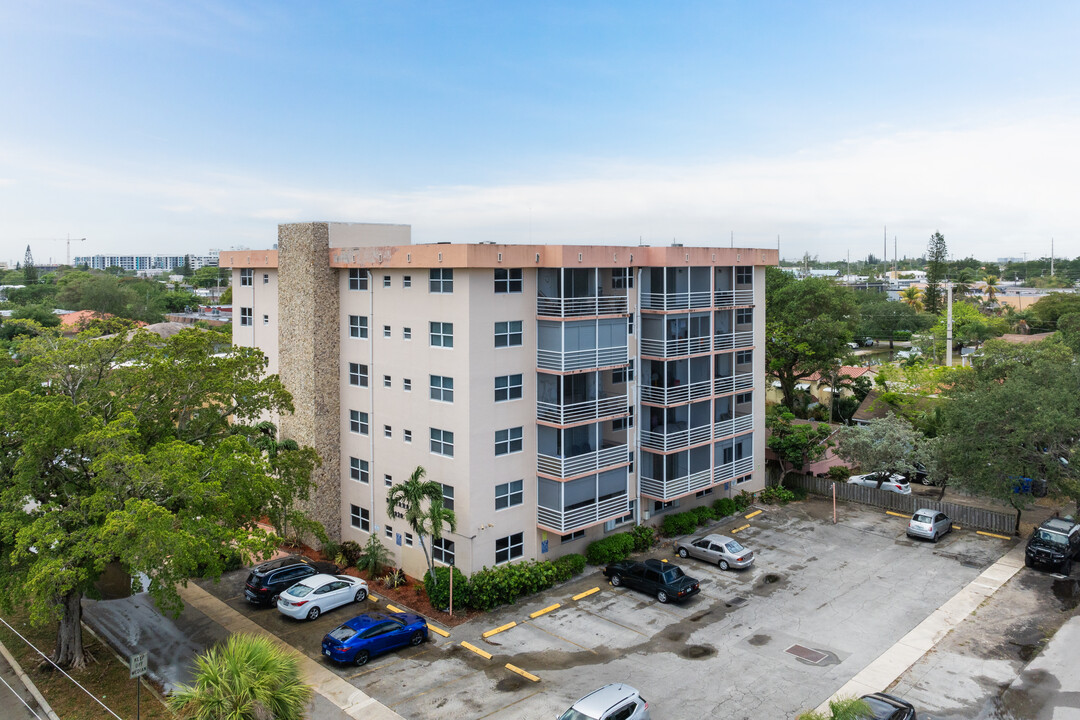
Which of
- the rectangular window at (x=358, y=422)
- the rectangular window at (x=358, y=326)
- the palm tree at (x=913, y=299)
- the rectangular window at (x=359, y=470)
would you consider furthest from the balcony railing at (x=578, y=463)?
the palm tree at (x=913, y=299)

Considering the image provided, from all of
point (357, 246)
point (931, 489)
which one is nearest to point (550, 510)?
point (357, 246)

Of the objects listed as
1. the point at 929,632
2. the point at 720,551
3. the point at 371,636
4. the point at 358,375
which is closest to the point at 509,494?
the point at 371,636

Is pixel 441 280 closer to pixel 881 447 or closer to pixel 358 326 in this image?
pixel 358 326

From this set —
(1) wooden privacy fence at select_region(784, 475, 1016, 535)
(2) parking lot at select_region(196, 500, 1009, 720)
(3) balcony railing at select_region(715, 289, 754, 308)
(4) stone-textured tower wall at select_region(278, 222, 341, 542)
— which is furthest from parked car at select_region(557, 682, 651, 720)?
(1) wooden privacy fence at select_region(784, 475, 1016, 535)

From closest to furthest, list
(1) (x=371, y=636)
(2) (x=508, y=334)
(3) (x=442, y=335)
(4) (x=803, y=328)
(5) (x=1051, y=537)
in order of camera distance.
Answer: (1) (x=371, y=636) → (3) (x=442, y=335) → (2) (x=508, y=334) → (5) (x=1051, y=537) → (4) (x=803, y=328)

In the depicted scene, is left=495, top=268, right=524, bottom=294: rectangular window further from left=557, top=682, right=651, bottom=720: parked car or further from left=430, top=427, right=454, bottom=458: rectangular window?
left=557, top=682, right=651, bottom=720: parked car

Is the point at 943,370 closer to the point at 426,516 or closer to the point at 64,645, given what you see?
the point at 426,516
